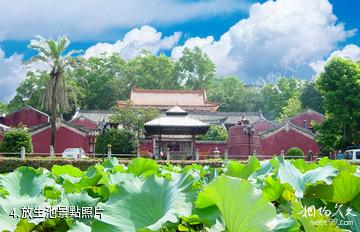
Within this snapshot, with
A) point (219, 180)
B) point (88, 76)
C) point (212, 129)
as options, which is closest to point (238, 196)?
point (219, 180)

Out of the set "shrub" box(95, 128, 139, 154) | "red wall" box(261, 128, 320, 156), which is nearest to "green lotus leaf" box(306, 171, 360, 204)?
"shrub" box(95, 128, 139, 154)

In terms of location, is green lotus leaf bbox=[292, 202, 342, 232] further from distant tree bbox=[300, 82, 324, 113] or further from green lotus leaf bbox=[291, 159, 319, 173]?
distant tree bbox=[300, 82, 324, 113]

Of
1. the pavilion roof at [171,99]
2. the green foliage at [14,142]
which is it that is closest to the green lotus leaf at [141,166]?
the green foliage at [14,142]

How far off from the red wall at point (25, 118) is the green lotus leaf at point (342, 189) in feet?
128

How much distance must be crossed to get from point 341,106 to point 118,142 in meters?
12.1

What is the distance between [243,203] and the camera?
3.58 ft

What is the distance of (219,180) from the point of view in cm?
108

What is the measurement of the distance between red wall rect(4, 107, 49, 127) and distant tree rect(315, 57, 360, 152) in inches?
848

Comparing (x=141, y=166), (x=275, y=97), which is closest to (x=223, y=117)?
(x=275, y=97)

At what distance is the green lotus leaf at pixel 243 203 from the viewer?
1.08m

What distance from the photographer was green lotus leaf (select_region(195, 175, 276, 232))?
3.56 feet

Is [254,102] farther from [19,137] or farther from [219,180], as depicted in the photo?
[219,180]

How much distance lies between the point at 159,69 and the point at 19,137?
93.5ft

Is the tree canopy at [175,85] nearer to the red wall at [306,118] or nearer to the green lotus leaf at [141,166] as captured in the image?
the red wall at [306,118]
